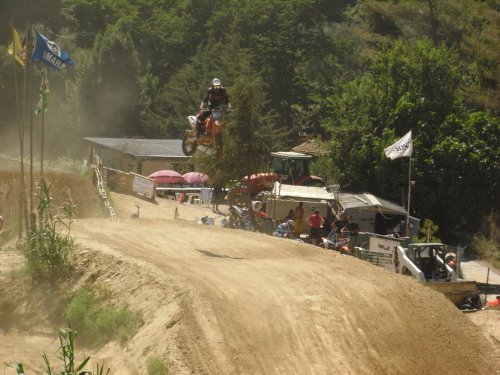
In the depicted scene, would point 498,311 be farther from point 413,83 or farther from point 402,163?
point 413,83

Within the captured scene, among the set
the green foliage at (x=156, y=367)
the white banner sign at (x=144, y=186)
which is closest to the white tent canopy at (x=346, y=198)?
the white banner sign at (x=144, y=186)

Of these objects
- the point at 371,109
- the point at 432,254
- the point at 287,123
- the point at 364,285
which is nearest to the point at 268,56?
the point at 287,123

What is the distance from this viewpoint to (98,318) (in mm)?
16297

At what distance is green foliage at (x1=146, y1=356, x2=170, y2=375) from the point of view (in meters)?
13.6

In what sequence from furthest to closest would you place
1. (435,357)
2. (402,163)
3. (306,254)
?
(402,163) < (306,254) < (435,357)

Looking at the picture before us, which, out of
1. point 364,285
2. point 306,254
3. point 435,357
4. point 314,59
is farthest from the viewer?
point 314,59

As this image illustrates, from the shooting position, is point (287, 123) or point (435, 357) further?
point (287, 123)

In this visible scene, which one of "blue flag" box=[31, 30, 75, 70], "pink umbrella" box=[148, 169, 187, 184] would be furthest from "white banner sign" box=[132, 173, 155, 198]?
"blue flag" box=[31, 30, 75, 70]

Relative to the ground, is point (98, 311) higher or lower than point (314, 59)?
lower

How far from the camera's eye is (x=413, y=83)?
3666cm

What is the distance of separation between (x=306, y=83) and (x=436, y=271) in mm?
48245

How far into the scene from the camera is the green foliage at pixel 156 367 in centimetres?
1357

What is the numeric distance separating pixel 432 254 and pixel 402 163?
13325 millimetres

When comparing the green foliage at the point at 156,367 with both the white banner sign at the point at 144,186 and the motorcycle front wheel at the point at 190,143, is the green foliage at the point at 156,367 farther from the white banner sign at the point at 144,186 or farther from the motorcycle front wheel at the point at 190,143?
the white banner sign at the point at 144,186
